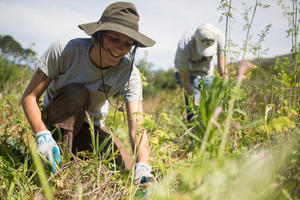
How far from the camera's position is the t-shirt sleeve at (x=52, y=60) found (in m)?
1.85

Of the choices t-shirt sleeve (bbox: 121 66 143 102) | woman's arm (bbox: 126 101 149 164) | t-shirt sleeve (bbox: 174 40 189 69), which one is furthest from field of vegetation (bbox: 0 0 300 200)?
t-shirt sleeve (bbox: 174 40 189 69)

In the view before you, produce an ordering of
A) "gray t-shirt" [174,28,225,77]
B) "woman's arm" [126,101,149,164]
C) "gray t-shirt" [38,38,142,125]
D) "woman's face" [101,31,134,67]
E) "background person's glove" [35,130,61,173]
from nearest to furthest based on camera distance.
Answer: "woman's arm" [126,101,149,164]
"background person's glove" [35,130,61,173]
"woman's face" [101,31,134,67]
"gray t-shirt" [38,38,142,125]
"gray t-shirt" [174,28,225,77]

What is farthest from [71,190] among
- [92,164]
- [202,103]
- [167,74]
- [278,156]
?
[167,74]

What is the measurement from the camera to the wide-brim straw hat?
1.68 meters

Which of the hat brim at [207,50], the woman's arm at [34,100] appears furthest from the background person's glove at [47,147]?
the hat brim at [207,50]

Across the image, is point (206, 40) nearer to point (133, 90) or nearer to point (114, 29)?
point (133, 90)

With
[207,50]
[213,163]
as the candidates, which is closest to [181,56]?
[207,50]

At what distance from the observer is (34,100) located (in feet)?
6.04

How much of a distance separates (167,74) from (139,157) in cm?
1727

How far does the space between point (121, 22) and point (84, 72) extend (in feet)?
1.83

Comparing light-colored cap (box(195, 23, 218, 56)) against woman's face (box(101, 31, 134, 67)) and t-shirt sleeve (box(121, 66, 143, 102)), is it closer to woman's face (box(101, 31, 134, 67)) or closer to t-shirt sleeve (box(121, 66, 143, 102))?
t-shirt sleeve (box(121, 66, 143, 102))

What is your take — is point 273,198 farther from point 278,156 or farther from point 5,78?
point 5,78

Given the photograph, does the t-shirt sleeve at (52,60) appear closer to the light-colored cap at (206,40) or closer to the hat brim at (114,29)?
the hat brim at (114,29)

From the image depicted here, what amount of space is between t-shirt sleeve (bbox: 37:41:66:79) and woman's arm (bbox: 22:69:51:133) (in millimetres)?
49
